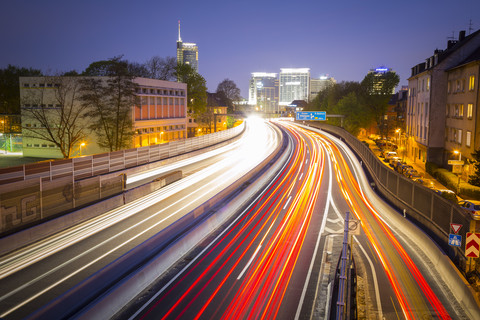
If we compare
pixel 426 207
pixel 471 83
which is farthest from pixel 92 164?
pixel 471 83

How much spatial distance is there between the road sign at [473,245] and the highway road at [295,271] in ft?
5.25

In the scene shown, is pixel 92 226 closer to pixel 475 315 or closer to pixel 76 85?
pixel 475 315

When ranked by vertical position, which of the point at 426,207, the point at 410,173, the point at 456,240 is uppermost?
the point at 456,240

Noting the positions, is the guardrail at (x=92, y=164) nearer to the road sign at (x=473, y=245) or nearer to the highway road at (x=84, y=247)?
the highway road at (x=84, y=247)

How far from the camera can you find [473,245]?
1304 centimetres

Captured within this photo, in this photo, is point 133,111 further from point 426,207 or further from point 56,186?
point 426,207

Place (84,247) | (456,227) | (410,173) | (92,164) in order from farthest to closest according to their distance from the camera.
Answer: (410,173) → (92,164) → (84,247) → (456,227)

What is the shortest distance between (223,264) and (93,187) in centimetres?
1102

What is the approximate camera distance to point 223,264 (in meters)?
15.5

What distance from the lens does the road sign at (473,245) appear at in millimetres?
12945

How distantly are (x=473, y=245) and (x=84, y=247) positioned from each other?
50.1ft

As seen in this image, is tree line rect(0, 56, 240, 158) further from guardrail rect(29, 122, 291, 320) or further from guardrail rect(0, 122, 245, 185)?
guardrail rect(29, 122, 291, 320)

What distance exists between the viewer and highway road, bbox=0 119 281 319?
41.7ft

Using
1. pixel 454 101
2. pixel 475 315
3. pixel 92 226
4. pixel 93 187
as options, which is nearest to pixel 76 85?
pixel 93 187
